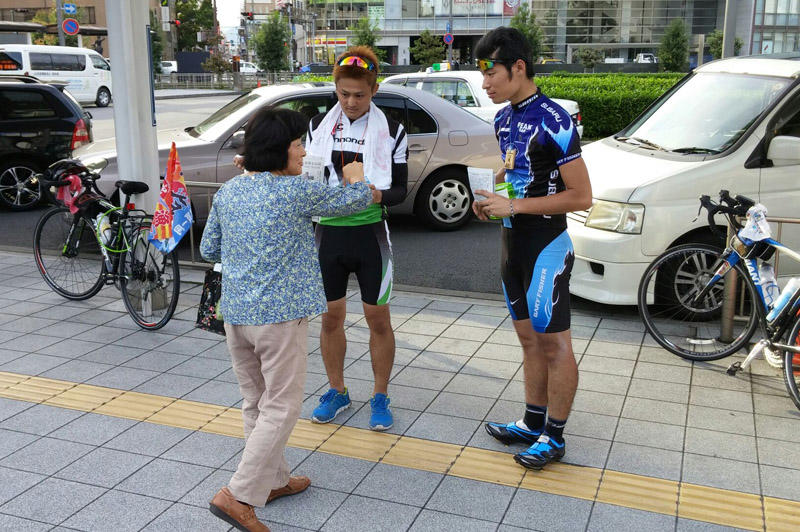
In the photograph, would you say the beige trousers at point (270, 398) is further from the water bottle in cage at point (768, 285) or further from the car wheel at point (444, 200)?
the car wheel at point (444, 200)

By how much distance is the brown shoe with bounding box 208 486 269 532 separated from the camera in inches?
125

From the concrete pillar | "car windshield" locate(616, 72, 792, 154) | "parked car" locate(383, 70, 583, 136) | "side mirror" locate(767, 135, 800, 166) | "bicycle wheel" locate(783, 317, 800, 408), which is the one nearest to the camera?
"bicycle wheel" locate(783, 317, 800, 408)

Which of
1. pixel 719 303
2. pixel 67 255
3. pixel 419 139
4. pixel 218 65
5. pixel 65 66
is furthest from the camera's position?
pixel 218 65

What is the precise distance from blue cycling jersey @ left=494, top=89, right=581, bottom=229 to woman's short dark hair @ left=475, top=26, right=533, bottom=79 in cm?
18

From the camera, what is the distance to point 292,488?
358 centimetres

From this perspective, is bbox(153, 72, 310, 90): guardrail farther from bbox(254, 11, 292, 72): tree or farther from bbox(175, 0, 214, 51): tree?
bbox(175, 0, 214, 51): tree

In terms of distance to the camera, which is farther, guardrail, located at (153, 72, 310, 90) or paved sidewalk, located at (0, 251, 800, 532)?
guardrail, located at (153, 72, 310, 90)

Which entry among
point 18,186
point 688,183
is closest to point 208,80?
point 18,186

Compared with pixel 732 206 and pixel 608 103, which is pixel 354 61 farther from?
pixel 608 103

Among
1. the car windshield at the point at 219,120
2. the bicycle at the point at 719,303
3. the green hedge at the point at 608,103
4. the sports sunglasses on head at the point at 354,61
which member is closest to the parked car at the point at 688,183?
the bicycle at the point at 719,303

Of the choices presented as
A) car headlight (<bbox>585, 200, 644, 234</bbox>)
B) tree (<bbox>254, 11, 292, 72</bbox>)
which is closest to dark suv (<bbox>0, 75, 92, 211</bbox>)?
car headlight (<bbox>585, 200, 644, 234</bbox>)

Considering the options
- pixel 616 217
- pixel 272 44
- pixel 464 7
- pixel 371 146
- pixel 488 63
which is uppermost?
pixel 464 7

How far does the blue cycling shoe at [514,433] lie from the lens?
4.02 m

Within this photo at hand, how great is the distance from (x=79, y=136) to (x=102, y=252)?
5.27 m
